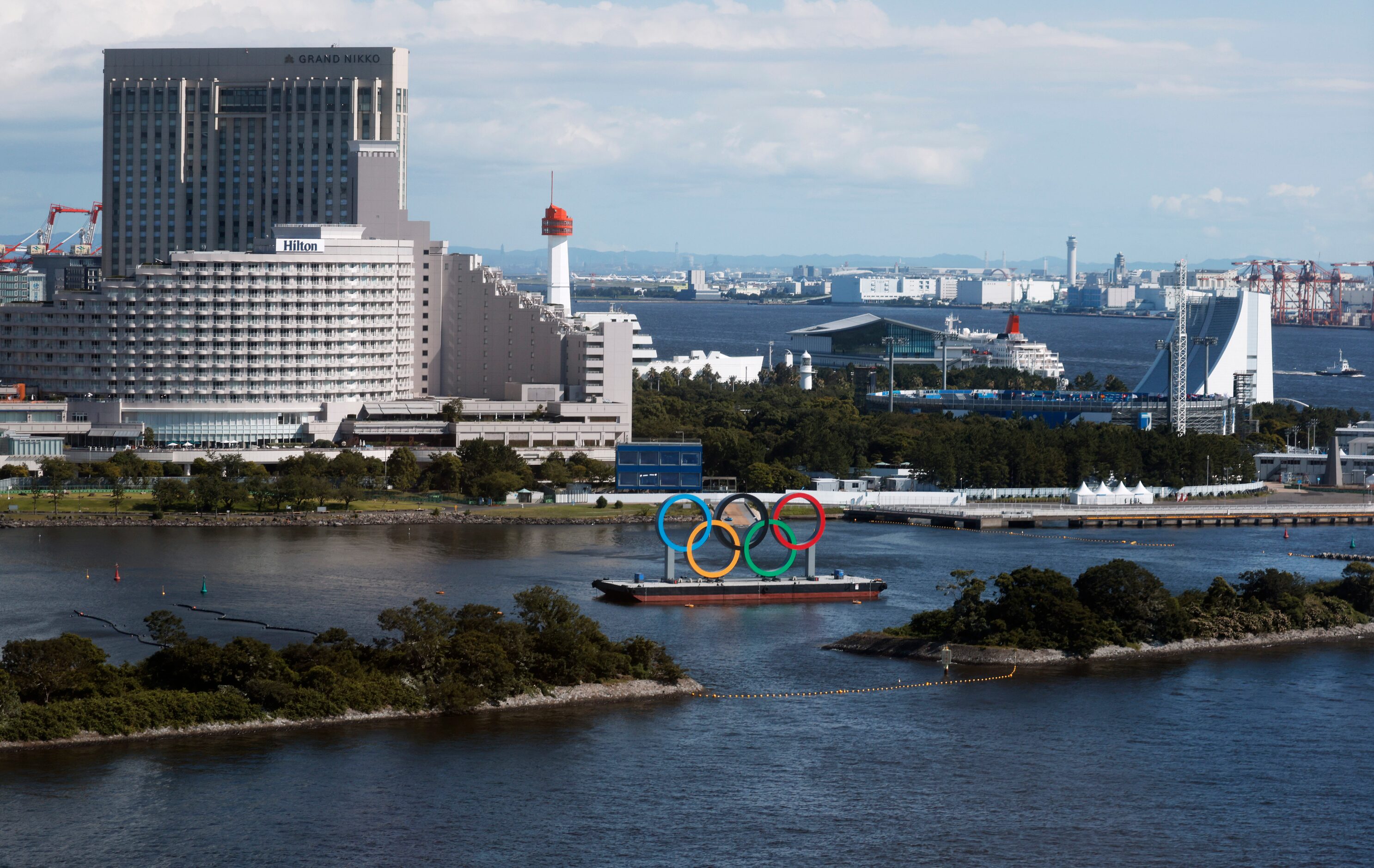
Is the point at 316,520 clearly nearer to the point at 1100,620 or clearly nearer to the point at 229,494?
the point at 229,494

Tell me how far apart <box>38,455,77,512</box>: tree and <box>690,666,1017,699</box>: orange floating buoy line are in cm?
4026

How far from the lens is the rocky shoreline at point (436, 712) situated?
36.8m

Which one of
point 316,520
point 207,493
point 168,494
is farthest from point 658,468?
point 168,494

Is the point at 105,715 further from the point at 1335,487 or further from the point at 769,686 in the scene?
the point at 1335,487

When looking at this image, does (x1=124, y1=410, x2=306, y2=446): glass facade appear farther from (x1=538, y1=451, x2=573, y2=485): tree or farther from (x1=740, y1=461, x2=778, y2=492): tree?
(x1=740, y1=461, x2=778, y2=492): tree

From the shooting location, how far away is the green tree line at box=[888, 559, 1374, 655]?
155ft

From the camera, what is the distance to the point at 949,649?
46344mm

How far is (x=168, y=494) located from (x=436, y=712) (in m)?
35.4

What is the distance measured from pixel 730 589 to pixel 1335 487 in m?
47.5

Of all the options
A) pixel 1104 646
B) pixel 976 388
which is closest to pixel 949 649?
pixel 1104 646

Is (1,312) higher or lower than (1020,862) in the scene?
higher

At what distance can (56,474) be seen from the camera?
73812mm

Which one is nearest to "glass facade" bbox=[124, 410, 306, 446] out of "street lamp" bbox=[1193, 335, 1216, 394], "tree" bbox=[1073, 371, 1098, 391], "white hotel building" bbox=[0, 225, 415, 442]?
"white hotel building" bbox=[0, 225, 415, 442]

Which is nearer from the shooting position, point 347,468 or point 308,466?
point 308,466
